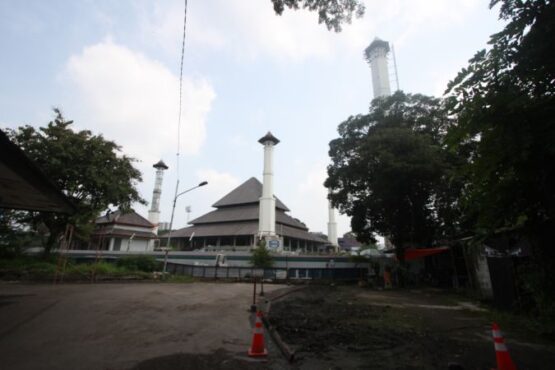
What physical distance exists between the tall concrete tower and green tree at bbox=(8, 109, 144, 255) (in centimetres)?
4431

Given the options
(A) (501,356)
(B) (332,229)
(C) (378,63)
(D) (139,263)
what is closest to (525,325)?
(A) (501,356)

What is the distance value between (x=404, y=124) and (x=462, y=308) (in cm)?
1440

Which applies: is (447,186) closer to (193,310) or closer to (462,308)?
(462,308)

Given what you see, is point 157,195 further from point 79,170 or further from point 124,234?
point 79,170

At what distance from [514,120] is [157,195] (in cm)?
4707

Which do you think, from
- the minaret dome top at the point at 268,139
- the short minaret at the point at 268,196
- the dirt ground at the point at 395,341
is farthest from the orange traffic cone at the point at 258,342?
the minaret dome top at the point at 268,139

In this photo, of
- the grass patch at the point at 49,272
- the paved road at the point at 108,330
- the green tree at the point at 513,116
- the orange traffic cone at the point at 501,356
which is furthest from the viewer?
the grass patch at the point at 49,272

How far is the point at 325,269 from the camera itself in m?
23.1

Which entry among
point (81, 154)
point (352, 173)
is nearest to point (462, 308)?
point (352, 173)

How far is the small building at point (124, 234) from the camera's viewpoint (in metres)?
30.5

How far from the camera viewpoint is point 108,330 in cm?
547

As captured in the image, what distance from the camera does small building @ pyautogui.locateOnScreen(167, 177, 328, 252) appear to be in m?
30.2

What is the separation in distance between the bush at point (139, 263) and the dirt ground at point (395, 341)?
13.8 metres

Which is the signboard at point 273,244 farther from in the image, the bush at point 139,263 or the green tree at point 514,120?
the green tree at point 514,120
